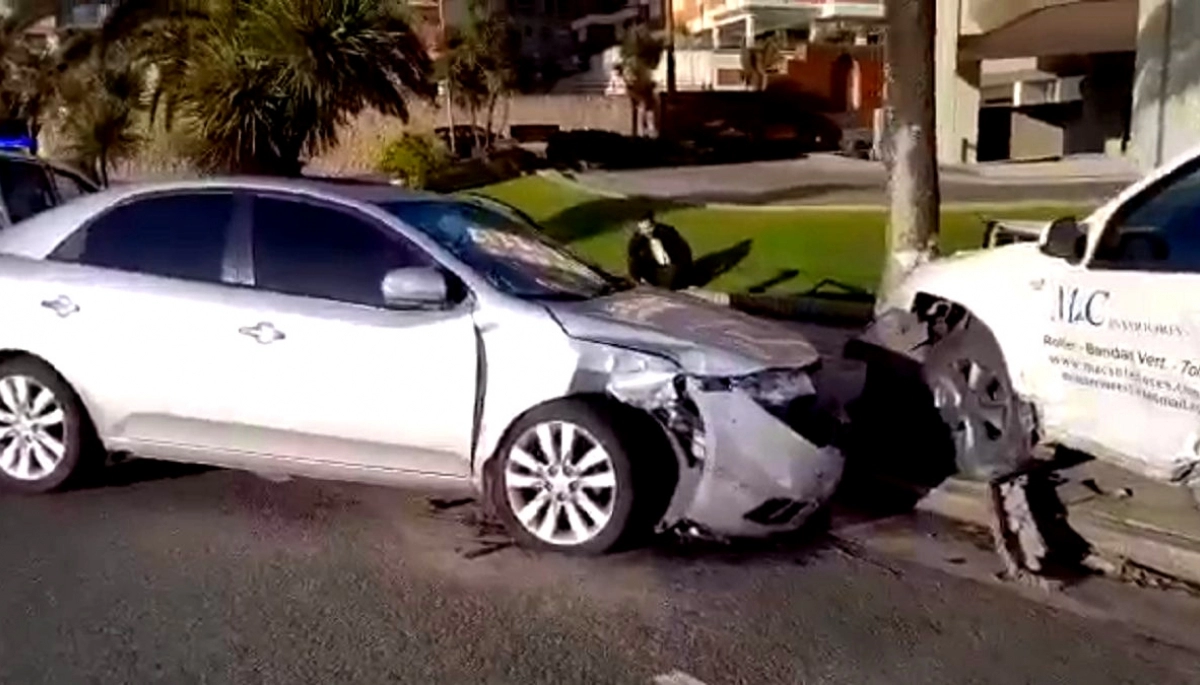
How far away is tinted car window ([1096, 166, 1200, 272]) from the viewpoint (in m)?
5.48

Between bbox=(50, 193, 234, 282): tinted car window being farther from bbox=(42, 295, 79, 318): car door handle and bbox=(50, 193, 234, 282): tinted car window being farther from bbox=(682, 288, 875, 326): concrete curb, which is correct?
bbox=(682, 288, 875, 326): concrete curb

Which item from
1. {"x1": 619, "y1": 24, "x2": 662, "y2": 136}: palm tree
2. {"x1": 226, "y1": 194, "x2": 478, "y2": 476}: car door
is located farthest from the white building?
{"x1": 226, "y1": 194, "x2": 478, "y2": 476}: car door

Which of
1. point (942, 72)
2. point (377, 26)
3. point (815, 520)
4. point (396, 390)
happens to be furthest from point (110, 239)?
point (942, 72)

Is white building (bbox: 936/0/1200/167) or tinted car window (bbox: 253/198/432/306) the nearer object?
tinted car window (bbox: 253/198/432/306)

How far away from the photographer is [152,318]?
6227mm

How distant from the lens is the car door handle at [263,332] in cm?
600

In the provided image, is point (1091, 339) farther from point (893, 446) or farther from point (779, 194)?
point (779, 194)

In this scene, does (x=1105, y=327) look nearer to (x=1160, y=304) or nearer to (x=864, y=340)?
(x=1160, y=304)

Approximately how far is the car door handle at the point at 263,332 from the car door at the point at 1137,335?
10.8 feet

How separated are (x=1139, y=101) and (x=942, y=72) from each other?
11.7 meters

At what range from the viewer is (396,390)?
5805 mm

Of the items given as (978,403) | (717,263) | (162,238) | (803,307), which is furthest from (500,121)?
(978,403)

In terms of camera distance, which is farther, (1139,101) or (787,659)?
(1139,101)

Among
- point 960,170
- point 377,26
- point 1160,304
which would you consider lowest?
point 960,170
